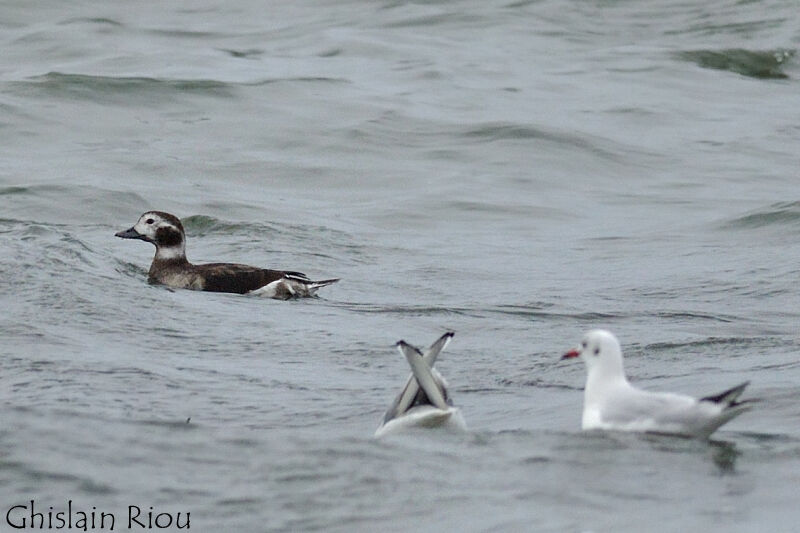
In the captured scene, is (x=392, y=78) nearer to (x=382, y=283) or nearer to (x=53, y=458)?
(x=382, y=283)

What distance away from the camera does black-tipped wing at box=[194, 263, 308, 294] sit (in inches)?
480

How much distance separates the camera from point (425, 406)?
21.4 ft

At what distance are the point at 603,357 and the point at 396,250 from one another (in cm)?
808

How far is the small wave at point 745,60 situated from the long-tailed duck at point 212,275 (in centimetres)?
1406

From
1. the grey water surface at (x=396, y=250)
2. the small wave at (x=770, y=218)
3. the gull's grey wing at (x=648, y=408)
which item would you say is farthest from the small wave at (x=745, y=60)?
the gull's grey wing at (x=648, y=408)

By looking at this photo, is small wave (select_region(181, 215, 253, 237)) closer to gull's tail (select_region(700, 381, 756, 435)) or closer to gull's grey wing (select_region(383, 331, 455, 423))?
gull's grey wing (select_region(383, 331, 455, 423))

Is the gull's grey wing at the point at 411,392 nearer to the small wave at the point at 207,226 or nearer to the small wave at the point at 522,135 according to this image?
the small wave at the point at 207,226

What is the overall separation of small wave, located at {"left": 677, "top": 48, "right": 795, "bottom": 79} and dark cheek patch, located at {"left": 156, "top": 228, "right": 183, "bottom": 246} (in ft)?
45.9

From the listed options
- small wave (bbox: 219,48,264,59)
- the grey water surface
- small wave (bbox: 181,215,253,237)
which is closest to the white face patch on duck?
the grey water surface

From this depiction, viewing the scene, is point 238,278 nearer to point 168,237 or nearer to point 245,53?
point 168,237

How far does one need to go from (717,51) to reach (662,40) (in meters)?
1.65

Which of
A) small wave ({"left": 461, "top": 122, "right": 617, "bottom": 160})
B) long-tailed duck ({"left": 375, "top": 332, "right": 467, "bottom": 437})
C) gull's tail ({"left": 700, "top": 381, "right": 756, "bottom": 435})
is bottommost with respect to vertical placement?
small wave ({"left": 461, "top": 122, "right": 617, "bottom": 160})

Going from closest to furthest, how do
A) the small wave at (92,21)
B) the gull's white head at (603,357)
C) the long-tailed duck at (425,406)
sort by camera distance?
1. the long-tailed duck at (425,406)
2. the gull's white head at (603,357)
3. the small wave at (92,21)

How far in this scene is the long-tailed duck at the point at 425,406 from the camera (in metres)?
6.43
